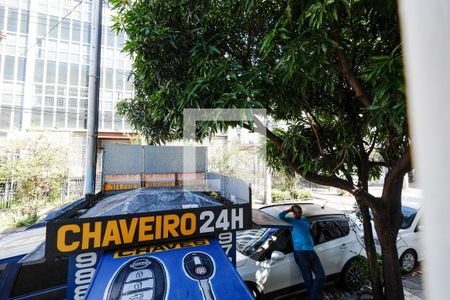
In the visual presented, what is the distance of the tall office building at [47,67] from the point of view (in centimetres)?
1538

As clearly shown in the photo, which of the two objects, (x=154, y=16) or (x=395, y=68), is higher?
(x=154, y=16)

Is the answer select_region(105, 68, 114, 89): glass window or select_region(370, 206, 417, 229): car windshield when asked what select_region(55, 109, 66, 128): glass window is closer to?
select_region(105, 68, 114, 89): glass window

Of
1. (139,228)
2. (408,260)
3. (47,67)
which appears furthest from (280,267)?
(47,67)

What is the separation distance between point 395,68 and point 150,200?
2.43m

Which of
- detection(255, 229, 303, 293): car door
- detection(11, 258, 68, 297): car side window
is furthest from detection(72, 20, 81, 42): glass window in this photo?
detection(255, 229, 303, 293): car door

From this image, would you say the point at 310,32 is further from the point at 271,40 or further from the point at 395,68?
the point at 395,68

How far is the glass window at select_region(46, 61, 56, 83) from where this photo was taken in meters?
15.8

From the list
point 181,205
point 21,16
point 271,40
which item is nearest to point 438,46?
point 271,40

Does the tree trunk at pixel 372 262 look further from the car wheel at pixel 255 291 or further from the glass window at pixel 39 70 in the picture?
the glass window at pixel 39 70

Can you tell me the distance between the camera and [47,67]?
15781mm

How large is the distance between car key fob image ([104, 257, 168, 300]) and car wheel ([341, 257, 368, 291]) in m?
4.15

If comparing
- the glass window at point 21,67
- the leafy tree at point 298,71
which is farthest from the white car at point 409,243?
the glass window at point 21,67

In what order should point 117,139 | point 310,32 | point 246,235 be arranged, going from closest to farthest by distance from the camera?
1. point 310,32
2. point 246,235
3. point 117,139

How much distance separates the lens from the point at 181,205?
251 centimetres
